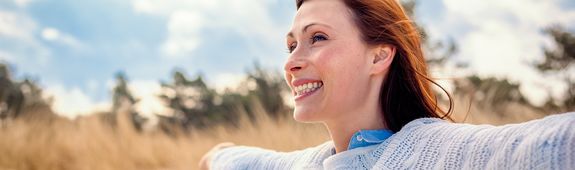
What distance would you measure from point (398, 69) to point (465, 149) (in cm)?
55

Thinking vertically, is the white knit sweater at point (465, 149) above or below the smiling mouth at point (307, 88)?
below

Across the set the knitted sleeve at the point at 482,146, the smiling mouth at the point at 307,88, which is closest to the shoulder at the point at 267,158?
the smiling mouth at the point at 307,88

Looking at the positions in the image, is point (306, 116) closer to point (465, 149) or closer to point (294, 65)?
point (294, 65)

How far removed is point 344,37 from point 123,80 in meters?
20.0

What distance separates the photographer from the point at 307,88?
1.83 m

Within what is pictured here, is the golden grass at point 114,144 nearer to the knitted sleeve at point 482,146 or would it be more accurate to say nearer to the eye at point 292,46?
the eye at point 292,46

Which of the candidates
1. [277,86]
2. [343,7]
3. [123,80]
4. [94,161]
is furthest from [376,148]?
[123,80]

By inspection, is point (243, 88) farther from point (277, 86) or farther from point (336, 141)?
point (336, 141)

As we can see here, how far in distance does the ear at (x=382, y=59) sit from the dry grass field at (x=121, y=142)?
300 cm

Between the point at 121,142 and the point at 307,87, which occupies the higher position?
the point at 307,87

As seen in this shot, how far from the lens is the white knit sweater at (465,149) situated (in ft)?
3.76

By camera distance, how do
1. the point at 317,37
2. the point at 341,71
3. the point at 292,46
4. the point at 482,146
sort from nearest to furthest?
the point at 482,146, the point at 341,71, the point at 317,37, the point at 292,46

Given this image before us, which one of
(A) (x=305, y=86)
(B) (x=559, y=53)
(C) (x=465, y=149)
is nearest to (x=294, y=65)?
(A) (x=305, y=86)

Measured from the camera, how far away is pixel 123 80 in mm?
20812
